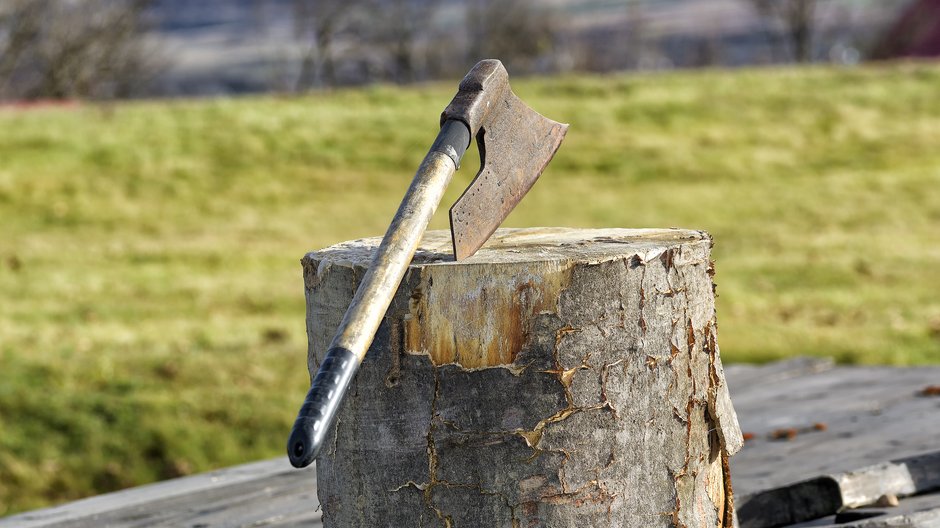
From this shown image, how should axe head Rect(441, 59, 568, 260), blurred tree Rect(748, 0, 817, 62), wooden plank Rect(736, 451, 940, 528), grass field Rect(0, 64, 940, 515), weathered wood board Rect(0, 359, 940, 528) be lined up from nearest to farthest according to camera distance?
axe head Rect(441, 59, 568, 260)
wooden plank Rect(736, 451, 940, 528)
weathered wood board Rect(0, 359, 940, 528)
grass field Rect(0, 64, 940, 515)
blurred tree Rect(748, 0, 817, 62)

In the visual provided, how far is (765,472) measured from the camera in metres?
3.24

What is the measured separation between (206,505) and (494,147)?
4.89 ft

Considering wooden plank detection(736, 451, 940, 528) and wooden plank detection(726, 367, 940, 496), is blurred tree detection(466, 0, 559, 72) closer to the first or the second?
wooden plank detection(726, 367, 940, 496)

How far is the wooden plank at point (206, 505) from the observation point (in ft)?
10.1

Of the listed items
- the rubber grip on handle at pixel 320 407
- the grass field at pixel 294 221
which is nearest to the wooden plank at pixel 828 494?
the rubber grip on handle at pixel 320 407

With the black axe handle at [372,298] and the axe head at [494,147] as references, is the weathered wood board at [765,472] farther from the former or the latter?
the black axe handle at [372,298]

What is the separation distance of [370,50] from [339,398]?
3889cm

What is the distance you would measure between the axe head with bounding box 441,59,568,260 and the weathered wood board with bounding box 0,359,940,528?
1.03 m

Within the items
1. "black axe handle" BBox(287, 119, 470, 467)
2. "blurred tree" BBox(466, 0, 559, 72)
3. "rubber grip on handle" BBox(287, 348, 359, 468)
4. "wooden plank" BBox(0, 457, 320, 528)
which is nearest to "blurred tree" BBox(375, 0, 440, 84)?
"blurred tree" BBox(466, 0, 559, 72)

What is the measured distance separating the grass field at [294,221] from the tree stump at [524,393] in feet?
11.9

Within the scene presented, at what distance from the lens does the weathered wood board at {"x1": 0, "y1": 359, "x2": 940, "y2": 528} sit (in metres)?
3.07

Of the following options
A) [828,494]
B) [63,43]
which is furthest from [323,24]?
[828,494]

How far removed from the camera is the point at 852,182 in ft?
45.8

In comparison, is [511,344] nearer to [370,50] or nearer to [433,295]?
[433,295]
